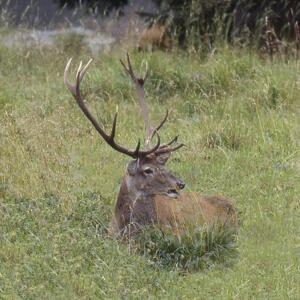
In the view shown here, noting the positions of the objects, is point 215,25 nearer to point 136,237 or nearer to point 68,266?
point 136,237

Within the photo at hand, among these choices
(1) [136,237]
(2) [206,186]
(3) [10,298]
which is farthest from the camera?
(2) [206,186]

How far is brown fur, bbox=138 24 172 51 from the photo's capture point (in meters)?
12.6

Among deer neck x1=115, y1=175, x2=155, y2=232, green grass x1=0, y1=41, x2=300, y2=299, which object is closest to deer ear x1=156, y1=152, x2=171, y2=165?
deer neck x1=115, y1=175, x2=155, y2=232

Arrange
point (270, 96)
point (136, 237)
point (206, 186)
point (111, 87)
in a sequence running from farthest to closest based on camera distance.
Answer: point (111, 87)
point (270, 96)
point (206, 186)
point (136, 237)

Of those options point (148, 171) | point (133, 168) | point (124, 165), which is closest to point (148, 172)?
point (148, 171)

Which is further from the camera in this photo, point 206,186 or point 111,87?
point 111,87

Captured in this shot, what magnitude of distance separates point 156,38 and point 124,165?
491cm

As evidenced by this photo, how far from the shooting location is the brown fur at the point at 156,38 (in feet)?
41.3

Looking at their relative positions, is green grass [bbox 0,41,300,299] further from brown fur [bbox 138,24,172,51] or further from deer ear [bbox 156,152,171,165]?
brown fur [bbox 138,24,172,51]

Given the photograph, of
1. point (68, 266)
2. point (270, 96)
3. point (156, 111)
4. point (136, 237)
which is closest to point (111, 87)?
point (156, 111)

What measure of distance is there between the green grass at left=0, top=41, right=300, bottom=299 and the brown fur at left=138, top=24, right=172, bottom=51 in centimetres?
75

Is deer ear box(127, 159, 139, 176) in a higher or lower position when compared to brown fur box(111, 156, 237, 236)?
higher

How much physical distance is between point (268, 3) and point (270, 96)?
9.98 ft

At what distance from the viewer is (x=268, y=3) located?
12.7m
